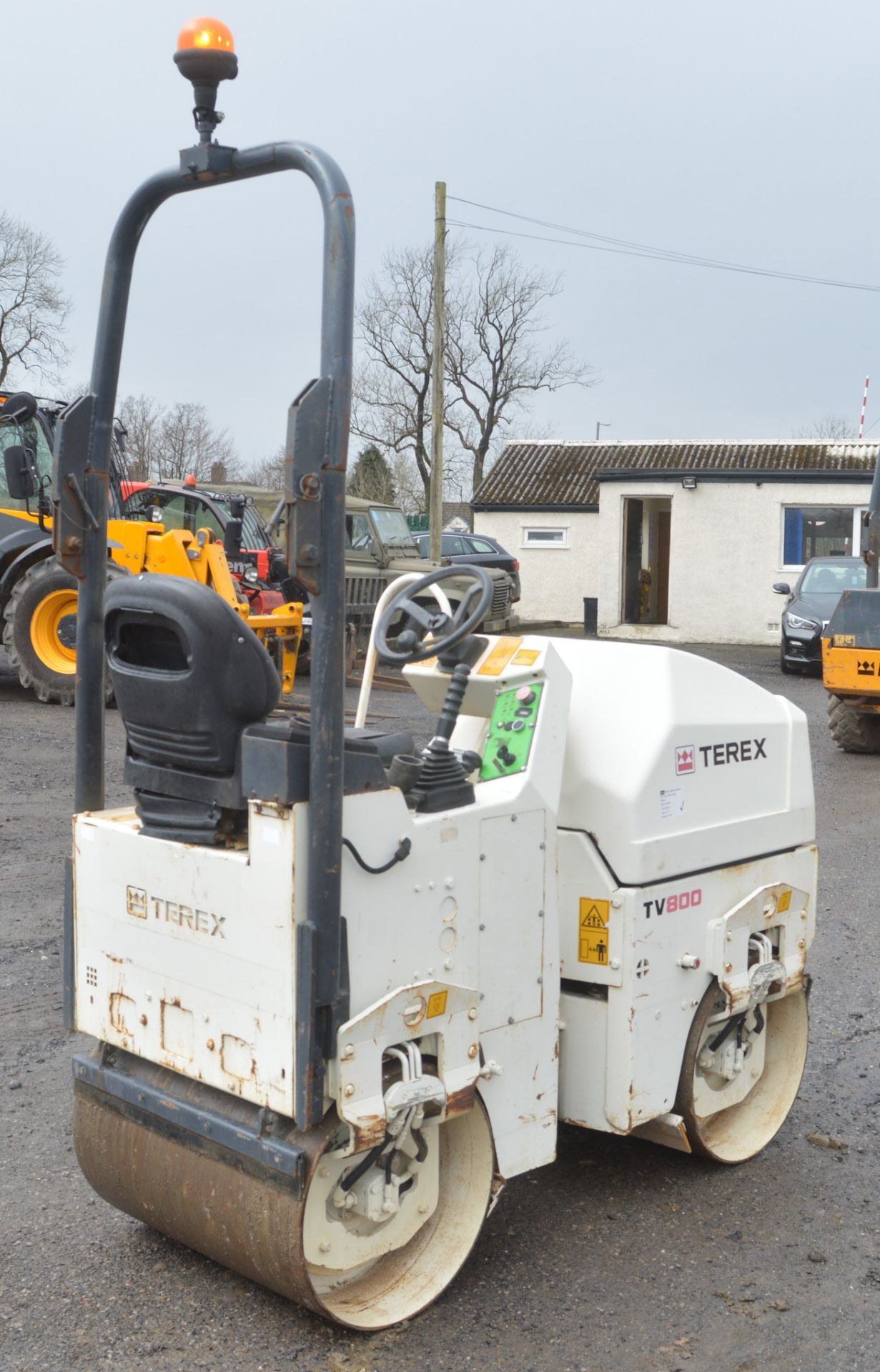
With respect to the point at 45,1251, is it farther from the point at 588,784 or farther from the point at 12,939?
the point at 12,939

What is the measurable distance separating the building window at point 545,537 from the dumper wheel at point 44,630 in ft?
51.9

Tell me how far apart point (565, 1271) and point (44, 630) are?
10.3m

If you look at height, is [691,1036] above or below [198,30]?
below

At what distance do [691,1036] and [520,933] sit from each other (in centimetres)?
75

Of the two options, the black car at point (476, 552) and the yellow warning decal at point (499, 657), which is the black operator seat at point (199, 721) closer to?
the yellow warning decal at point (499, 657)

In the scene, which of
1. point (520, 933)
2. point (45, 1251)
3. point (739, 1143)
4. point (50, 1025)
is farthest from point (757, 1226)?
point (50, 1025)

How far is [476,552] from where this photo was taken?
25.0 meters

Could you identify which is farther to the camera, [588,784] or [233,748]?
[588,784]

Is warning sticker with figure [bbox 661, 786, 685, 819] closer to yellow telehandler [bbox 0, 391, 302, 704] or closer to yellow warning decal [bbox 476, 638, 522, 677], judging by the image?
yellow warning decal [bbox 476, 638, 522, 677]

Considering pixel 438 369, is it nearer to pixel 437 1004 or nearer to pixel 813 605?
pixel 813 605

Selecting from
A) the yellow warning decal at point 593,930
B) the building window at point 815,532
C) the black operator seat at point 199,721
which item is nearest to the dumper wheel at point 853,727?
the yellow warning decal at point 593,930

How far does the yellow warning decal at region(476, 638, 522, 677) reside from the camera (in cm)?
347

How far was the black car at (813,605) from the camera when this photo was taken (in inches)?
715

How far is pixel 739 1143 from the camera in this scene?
4.03 m
